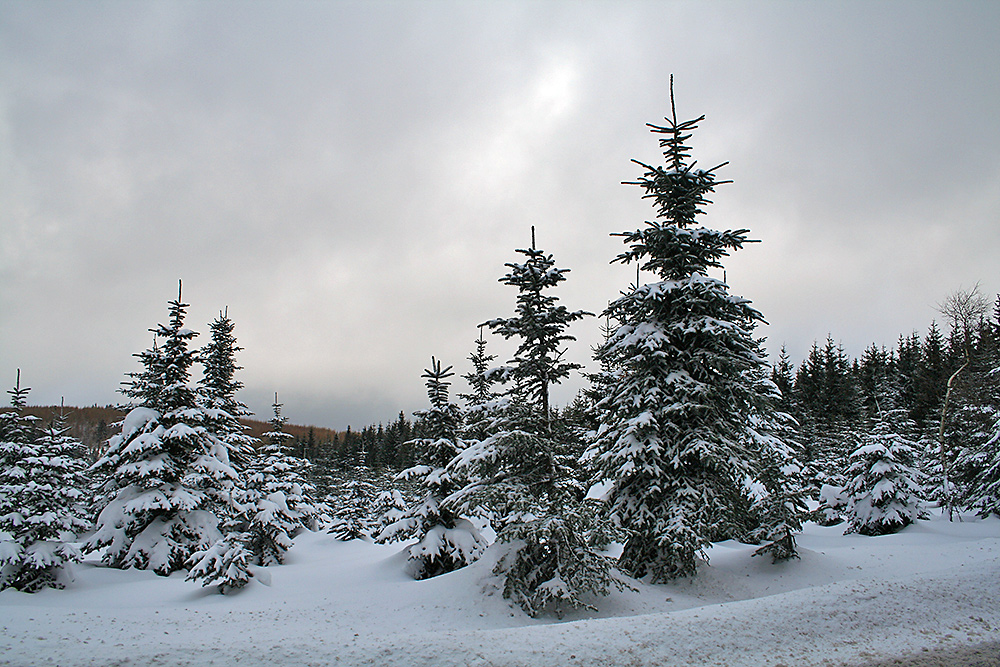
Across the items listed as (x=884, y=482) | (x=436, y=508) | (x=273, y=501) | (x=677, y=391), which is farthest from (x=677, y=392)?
(x=273, y=501)

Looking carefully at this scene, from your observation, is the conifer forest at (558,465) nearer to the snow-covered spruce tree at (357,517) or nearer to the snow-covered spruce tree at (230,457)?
the snow-covered spruce tree at (230,457)

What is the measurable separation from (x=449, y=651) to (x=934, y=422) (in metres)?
47.2

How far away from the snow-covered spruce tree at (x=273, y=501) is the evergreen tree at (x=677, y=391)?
50.8ft

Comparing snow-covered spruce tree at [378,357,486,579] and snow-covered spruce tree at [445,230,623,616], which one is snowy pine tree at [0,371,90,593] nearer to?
snow-covered spruce tree at [378,357,486,579]

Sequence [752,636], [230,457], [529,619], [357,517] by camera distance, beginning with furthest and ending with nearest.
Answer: [357,517], [230,457], [529,619], [752,636]

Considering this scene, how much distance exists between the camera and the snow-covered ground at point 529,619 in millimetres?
7953

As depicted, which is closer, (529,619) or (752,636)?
(752,636)

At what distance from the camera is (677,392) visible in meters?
14.0

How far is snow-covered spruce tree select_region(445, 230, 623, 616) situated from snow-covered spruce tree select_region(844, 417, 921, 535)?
1647 centimetres

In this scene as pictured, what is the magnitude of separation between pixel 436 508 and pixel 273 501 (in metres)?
9.45

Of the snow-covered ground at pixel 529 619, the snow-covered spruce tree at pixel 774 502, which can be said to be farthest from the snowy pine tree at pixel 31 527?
the snow-covered spruce tree at pixel 774 502

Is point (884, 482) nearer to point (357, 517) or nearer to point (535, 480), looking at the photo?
point (535, 480)

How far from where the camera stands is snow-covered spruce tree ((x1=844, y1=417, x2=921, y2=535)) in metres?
22.4

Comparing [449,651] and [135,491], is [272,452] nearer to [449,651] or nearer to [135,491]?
[135,491]
